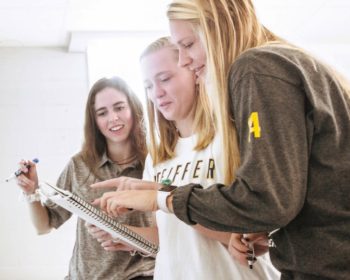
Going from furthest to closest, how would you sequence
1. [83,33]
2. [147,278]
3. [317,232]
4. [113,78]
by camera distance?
1. [83,33]
2. [113,78]
3. [147,278]
4. [317,232]

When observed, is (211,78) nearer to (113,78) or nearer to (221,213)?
(221,213)

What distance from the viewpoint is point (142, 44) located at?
353 cm

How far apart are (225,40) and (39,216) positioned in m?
1.20

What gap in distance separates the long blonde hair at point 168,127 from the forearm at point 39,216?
0.59 meters

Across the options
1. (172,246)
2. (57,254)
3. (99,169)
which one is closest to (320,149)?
Result: (172,246)

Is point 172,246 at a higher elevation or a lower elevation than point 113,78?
lower

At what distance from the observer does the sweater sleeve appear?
71 cm

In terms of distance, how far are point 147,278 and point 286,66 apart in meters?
1.05

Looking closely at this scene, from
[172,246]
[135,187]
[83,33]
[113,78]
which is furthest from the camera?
[83,33]

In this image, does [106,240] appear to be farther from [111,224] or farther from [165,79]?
[165,79]

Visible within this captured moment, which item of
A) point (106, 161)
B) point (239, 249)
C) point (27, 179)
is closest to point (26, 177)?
point (27, 179)

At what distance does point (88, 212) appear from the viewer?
112cm

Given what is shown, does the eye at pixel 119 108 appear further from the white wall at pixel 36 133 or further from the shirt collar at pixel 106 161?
the white wall at pixel 36 133

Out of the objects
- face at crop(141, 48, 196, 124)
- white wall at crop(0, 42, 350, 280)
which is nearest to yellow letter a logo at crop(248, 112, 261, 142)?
face at crop(141, 48, 196, 124)
